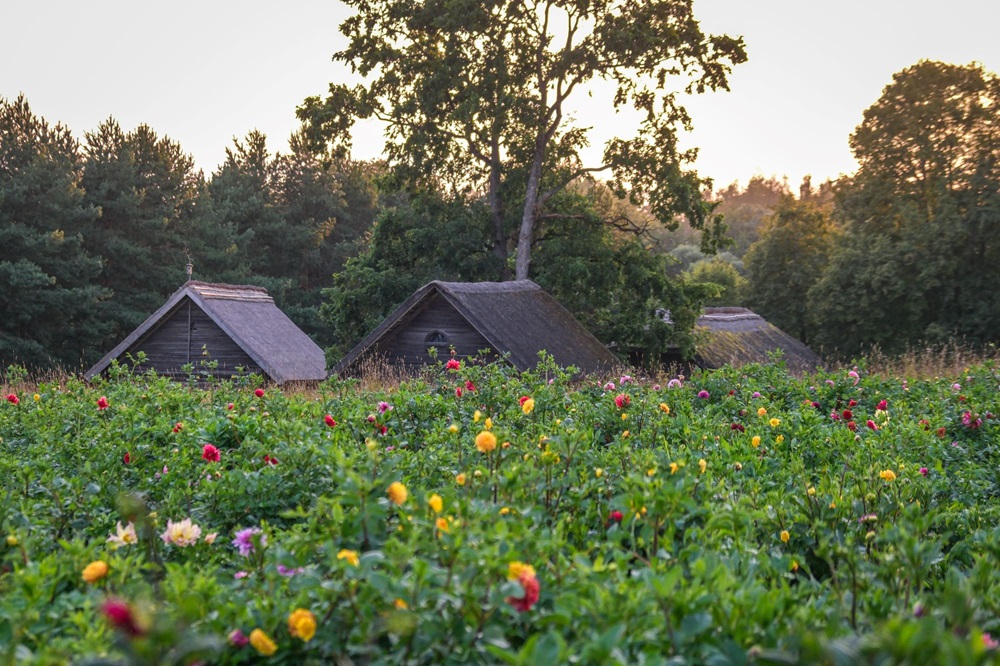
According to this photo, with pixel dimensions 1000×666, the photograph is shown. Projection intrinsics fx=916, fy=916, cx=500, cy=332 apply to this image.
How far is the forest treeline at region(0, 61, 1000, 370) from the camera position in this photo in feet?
76.4

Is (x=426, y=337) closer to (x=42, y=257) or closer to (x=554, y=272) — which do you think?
(x=554, y=272)

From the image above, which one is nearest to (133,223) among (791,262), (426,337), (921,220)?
(426,337)

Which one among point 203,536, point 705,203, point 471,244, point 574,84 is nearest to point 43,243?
point 471,244

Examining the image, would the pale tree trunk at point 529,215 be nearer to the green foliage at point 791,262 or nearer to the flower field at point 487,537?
the green foliage at point 791,262

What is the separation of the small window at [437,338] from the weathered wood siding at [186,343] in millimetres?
6487

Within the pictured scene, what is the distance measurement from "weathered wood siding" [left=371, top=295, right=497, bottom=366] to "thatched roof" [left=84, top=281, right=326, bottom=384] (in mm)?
3896

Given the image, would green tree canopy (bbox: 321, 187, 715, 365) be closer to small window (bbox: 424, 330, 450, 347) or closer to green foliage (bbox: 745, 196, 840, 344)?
small window (bbox: 424, 330, 450, 347)

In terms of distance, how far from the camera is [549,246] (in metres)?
23.6

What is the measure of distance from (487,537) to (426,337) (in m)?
16.0

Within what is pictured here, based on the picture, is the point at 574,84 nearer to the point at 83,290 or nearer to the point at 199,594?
the point at 83,290

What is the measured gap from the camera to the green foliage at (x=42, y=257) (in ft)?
101

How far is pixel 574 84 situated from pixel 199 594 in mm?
21388

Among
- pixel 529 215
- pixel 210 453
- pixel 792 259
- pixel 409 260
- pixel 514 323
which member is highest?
pixel 529 215

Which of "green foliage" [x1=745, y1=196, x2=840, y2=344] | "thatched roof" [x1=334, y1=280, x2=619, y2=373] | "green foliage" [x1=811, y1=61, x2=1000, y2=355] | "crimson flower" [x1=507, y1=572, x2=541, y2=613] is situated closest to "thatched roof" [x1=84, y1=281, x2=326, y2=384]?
"thatched roof" [x1=334, y1=280, x2=619, y2=373]
